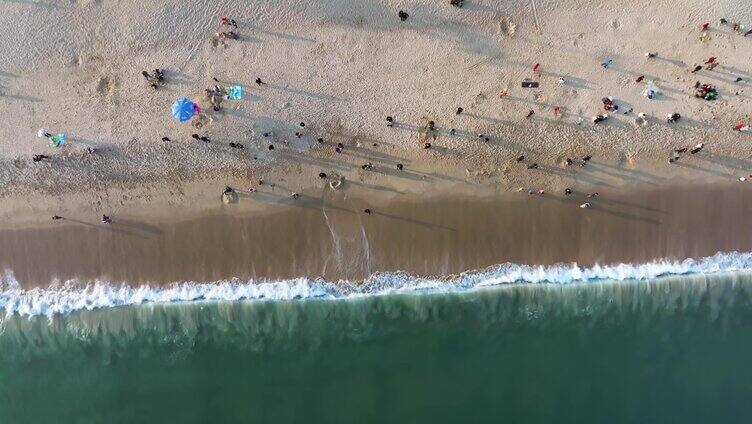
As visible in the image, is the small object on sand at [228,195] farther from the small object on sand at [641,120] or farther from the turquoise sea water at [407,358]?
the small object on sand at [641,120]

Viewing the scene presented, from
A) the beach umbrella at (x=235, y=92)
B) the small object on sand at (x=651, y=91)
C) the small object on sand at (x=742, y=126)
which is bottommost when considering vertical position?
the small object on sand at (x=742, y=126)

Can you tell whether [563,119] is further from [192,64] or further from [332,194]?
[192,64]

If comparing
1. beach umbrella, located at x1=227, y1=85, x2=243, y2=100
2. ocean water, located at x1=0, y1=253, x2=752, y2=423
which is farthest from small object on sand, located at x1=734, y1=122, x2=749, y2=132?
beach umbrella, located at x1=227, y1=85, x2=243, y2=100

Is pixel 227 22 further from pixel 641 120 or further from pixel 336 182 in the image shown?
pixel 641 120

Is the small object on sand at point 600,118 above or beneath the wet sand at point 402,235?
above

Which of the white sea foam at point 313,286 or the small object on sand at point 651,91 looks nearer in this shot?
the white sea foam at point 313,286

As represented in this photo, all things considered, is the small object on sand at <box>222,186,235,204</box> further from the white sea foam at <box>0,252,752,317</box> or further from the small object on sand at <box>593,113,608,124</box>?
the small object on sand at <box>593,113,608,124</box>

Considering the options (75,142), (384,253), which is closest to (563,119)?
(384,253)

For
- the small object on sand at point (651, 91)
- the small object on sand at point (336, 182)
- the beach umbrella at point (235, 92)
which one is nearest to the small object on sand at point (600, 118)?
the small object on sand at point (651, 91)
